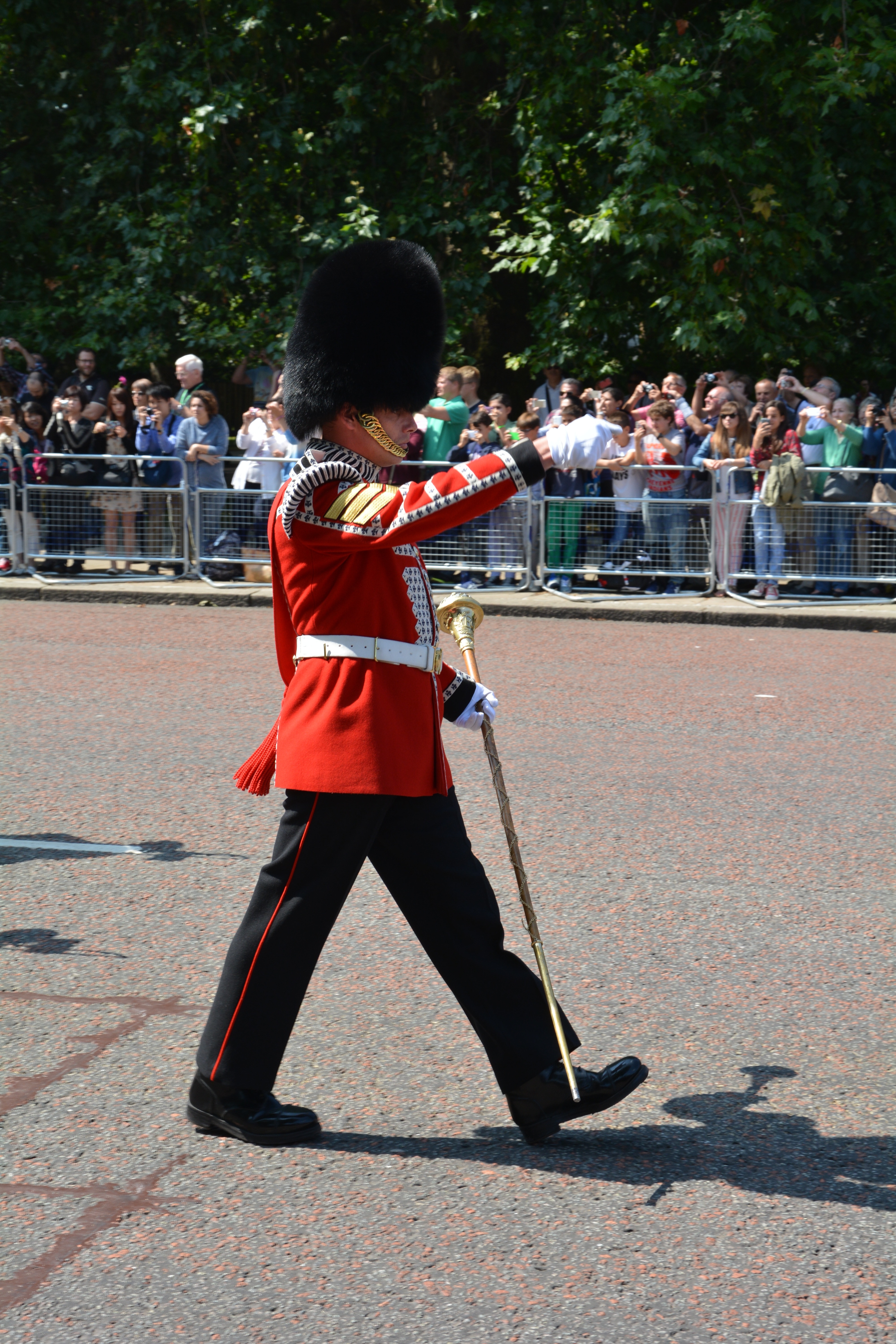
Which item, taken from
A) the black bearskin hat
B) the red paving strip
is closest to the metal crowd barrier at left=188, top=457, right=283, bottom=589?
the black bearskin hat

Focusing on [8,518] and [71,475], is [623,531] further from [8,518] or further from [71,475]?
[8,518]

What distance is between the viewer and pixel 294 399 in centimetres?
343

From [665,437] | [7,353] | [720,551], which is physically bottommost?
[720,551]

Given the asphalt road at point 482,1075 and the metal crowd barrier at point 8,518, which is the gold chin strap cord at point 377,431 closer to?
the asphalt road at point 482,1075

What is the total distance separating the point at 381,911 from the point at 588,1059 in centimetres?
128

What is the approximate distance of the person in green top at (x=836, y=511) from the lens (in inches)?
466

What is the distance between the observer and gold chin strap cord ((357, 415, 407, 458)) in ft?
11.0

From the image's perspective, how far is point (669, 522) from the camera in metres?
12.3

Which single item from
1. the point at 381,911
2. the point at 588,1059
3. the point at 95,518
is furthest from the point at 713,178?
the point at 588,1059

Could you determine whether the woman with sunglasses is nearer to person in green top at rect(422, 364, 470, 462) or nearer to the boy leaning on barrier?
the boy leaning on barrier

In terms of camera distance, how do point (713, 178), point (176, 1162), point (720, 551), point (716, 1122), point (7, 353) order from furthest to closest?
point (7, 353), point (713, 178), point (720, 551), point (716, 1122), point (176, 1162)

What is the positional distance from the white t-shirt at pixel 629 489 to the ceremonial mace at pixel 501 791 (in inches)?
332

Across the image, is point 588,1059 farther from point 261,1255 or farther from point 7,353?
point 7,353

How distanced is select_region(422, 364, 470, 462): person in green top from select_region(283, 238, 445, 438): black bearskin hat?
352 inches
